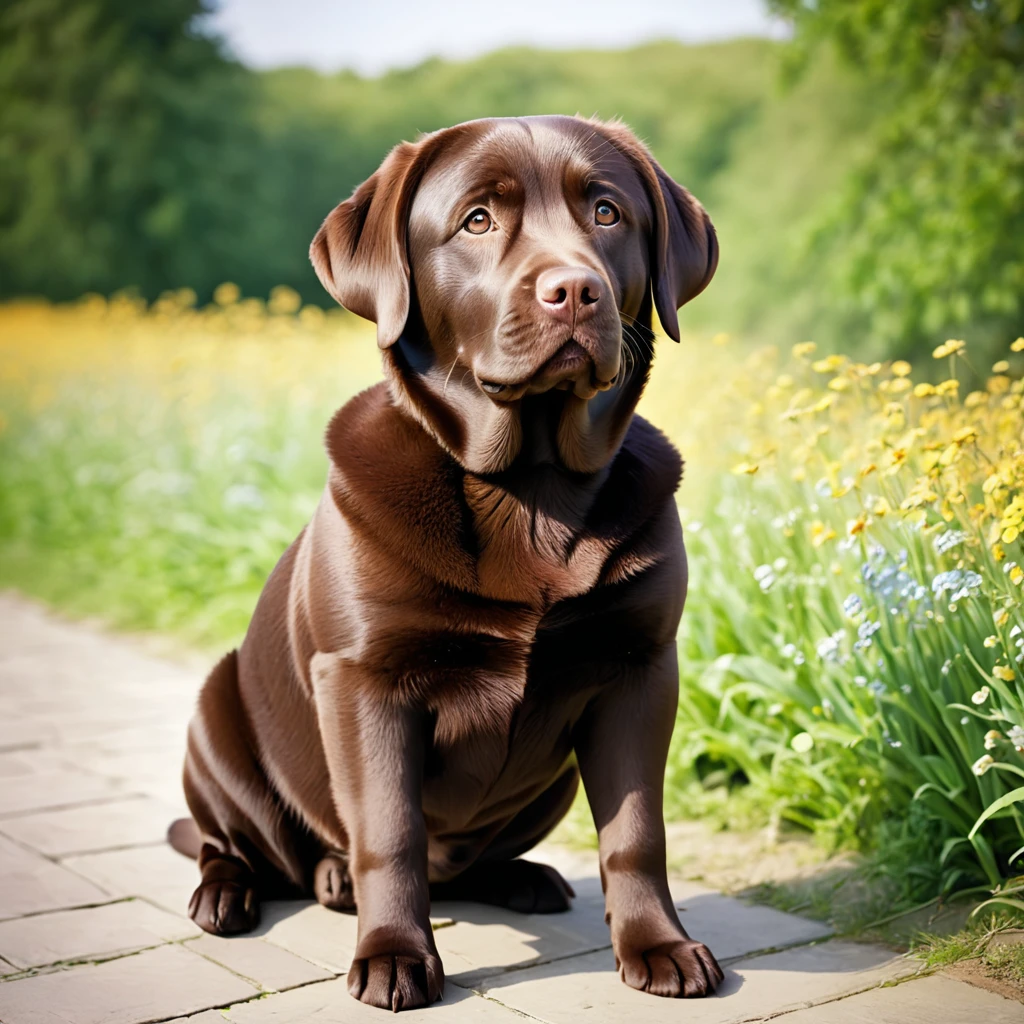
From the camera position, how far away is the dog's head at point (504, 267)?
2.35 metres

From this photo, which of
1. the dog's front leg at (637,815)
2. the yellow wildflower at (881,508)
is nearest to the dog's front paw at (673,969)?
the dog's front leg at (637,815)

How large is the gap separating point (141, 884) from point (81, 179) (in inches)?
1085

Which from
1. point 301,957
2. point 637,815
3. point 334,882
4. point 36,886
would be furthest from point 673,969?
point 36,886

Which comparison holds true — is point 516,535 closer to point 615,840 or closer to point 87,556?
point 615,840

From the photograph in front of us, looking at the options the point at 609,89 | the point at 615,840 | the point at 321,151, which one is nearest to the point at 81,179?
the point at 321,151

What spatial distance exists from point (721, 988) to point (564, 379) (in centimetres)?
122

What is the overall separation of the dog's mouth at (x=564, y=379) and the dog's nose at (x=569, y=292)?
0.17ft

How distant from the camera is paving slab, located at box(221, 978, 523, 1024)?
2299 millimetres

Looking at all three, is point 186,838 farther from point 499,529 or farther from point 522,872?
point 499,529

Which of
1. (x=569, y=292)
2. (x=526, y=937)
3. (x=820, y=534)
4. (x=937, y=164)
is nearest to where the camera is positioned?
(x=569, y=292)

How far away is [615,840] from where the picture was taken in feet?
8.11

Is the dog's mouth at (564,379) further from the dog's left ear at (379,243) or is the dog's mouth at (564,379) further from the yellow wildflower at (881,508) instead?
the yellow wildflower at (881,508)

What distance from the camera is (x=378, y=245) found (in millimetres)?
2514

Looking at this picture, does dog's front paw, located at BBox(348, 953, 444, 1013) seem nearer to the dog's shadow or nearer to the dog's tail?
the dog's shadow
